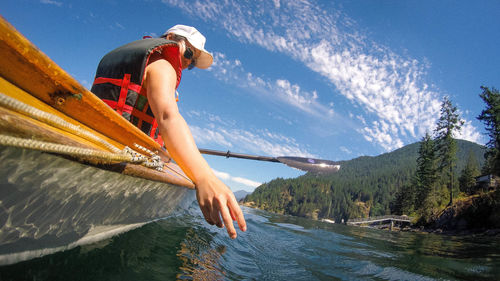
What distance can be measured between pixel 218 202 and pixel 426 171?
57.7 meters

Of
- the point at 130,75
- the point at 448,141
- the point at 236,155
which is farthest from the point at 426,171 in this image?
the point at 130,75

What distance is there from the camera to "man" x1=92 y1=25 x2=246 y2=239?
3.59ft

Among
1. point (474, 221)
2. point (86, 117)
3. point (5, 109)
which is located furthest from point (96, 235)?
point (474, 221)

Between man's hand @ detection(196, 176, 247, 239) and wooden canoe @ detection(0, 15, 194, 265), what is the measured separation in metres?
0.58

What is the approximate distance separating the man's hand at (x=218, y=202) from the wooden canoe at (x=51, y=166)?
0.58 m

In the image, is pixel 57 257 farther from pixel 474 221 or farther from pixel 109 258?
pixel 474 221

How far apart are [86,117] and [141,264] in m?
1.48

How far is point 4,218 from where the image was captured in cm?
108

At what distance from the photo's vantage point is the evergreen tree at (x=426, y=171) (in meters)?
43.6

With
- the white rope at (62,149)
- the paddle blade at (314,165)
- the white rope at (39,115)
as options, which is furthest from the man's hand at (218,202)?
the paddle blade at (314,165)

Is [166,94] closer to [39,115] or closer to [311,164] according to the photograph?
[39,115]

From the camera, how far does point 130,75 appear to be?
7.19 feet

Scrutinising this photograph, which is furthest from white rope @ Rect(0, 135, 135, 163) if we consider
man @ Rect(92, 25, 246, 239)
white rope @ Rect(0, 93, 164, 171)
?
man @ Rect(92, 25, 246, 239)

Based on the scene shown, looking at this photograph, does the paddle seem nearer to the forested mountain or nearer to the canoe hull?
the canoe hull
